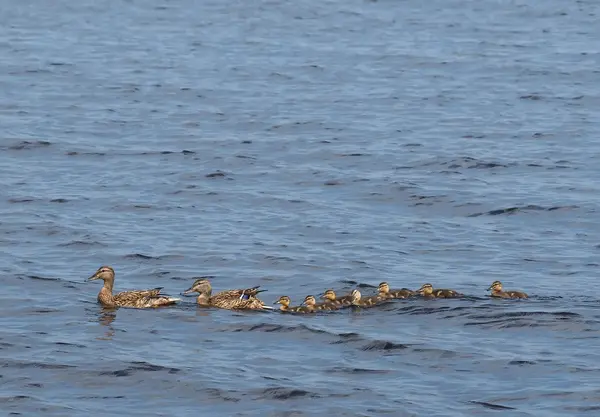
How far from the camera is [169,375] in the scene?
60.3 feet

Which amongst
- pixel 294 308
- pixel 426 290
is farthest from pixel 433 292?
pixel 294 308

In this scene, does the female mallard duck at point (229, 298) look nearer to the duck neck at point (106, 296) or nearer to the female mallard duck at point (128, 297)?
the female mallard duck at point (128, 297)

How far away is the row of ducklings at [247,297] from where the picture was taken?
20920 mm

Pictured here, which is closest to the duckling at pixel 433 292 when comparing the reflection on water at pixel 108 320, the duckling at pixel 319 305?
the duckling at pixel 319 305

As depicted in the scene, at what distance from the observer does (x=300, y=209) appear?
27.0 meters

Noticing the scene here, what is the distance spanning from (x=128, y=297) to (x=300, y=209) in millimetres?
6533

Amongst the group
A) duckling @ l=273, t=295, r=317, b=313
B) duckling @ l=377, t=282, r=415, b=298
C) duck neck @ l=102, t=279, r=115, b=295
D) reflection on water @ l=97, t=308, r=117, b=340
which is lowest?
reflection on water @ l=97, t=308, r=117, b=340

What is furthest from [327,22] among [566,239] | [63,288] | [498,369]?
[498,369]

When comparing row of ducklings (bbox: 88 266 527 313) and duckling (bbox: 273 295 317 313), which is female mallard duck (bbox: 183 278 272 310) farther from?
duckling (bbox: 273 295 317 313)

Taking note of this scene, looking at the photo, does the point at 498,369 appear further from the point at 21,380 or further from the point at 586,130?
the point at 586,130

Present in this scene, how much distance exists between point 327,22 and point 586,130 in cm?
1778

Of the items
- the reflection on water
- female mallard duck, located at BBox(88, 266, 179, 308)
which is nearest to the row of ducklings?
female mallard duck, located at BBox(88, 266, 179, 308)

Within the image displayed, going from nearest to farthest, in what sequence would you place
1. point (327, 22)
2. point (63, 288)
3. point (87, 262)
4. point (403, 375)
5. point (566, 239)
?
point (403, 375) < point (63, 288) < point (87, 262) < point (566, 239) < point (327, 22)

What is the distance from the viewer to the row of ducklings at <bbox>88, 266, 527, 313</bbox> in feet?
68.6
